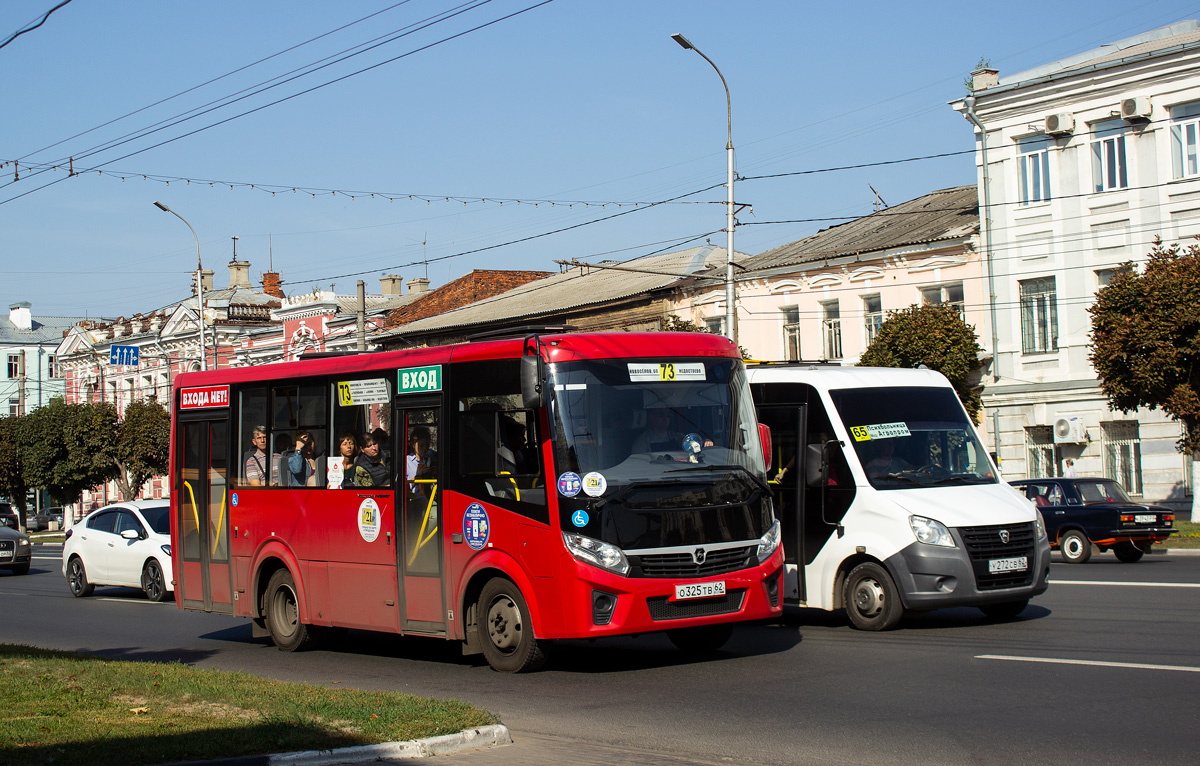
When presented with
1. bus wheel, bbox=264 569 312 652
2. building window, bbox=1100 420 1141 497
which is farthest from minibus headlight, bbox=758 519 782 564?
building window, bbox=1100 420 1141 497

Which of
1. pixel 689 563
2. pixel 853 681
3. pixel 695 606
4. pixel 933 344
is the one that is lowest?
pixel 853 681

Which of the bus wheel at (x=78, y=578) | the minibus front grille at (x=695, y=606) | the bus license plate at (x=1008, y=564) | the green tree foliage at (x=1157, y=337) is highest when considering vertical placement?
the green tree foliage at (x=1157, y=337)

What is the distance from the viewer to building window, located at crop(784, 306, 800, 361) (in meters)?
39.8

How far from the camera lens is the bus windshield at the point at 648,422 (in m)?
Answer: 10.3

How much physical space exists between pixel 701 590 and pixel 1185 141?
26.2 m

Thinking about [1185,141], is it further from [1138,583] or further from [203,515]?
[203,515]

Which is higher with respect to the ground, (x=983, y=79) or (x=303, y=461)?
(x=983, y=79)

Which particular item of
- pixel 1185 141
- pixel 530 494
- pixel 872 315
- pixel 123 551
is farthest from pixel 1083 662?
pixel 872 315

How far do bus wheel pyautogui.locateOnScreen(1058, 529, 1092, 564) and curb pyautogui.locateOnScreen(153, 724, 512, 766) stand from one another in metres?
16.5

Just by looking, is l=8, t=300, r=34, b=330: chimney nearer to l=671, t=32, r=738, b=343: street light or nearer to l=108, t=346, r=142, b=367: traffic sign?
l=108, t=346, r=142, b=367: traffic sign

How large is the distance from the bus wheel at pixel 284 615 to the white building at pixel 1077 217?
2439cm

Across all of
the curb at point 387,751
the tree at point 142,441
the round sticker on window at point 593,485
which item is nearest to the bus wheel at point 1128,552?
the round sticker on window at point 593,485

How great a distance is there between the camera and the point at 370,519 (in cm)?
1228

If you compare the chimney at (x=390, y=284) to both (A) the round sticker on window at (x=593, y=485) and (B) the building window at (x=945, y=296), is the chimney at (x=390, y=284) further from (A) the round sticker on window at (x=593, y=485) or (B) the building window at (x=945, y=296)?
(A) the round sticker on window at (x=593, y=485)
